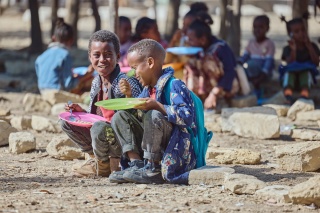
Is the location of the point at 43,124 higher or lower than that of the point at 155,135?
lower

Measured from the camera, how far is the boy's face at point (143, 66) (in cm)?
590

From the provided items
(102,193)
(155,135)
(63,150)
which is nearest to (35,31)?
(63,150)

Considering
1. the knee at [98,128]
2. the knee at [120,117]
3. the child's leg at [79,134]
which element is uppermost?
the knee at [120,117]

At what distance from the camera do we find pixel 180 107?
225 inches

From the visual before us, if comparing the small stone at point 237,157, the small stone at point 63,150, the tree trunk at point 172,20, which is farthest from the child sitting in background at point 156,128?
the tree trunk at point 172,20

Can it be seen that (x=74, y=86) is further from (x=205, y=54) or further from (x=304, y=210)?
(x=304, y=210)

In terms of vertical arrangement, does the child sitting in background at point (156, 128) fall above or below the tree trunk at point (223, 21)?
below

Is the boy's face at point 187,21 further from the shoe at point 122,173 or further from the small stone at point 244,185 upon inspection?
the small stone at point 244,185

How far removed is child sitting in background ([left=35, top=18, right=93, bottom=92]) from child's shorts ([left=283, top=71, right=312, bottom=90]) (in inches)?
97.1

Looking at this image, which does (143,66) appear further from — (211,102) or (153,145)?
(211,102)

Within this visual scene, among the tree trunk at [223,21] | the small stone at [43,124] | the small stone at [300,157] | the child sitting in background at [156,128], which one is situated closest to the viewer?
the child sitting in background at [156,128]

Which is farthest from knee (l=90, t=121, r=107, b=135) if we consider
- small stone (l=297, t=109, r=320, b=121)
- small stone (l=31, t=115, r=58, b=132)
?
small stone (l=297, t=109, r=320, b=121)

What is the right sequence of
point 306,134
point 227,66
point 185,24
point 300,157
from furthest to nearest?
point 185,24
point 227,66
point 306,134
point 300,157

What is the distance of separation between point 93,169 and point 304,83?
17.1 ft
